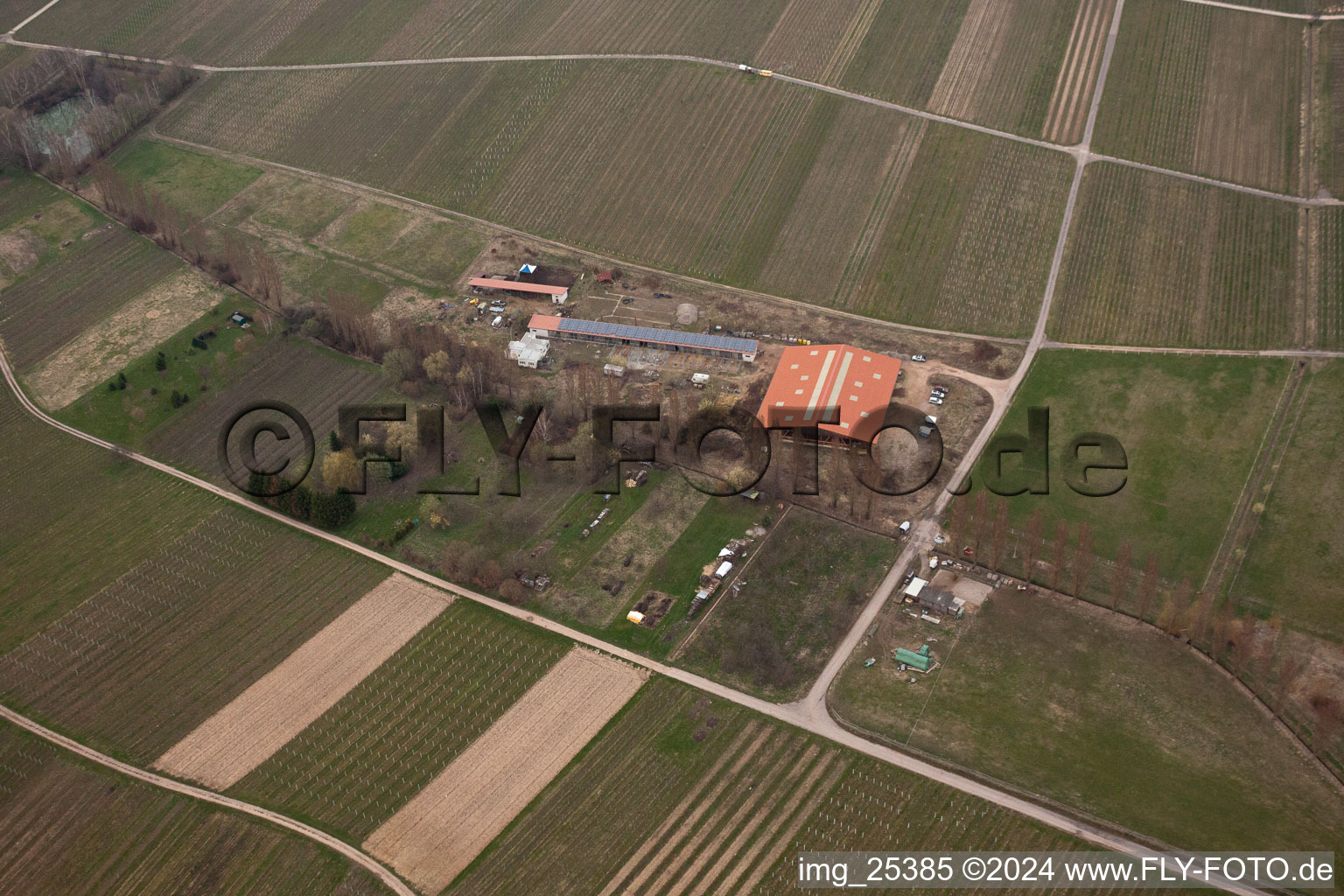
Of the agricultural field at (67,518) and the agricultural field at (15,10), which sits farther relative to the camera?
the agricultural field at (15,10)

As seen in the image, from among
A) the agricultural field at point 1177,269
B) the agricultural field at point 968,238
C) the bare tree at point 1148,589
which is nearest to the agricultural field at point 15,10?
the agricultural field at point 968,238

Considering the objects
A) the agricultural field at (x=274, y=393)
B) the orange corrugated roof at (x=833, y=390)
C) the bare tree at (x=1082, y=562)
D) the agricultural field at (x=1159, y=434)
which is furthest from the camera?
the agricultural field at (x=274, y=393)

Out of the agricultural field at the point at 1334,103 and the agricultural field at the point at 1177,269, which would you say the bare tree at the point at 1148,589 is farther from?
the agricultural field at the point at 1334,103

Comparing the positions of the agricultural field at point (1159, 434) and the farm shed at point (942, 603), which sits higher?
the agricultural field at point (1159, 434)

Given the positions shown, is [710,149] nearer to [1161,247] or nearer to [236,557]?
[1161,247]

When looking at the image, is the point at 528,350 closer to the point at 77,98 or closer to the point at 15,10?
the point at 77,98

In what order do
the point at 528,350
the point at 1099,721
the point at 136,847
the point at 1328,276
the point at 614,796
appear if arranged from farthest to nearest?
1. the point at 1328,276
2. the point at 528,350
3. the point at 1099,721
4. the point at 614,796
5. the point at 136,847

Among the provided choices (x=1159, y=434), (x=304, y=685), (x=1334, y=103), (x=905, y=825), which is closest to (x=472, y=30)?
(x=304, y=685)
